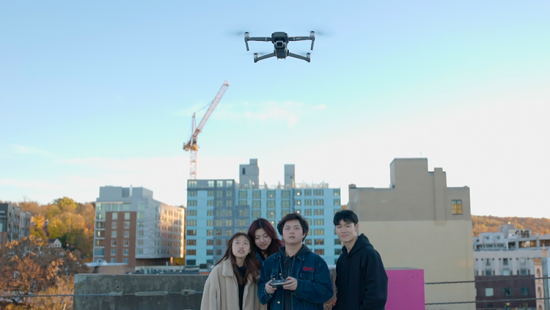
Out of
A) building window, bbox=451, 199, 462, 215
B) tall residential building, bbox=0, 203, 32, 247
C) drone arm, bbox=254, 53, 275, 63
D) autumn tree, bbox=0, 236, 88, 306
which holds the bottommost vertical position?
autumn tree, bbox=0, 236, 88, 306

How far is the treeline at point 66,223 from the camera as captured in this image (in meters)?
103

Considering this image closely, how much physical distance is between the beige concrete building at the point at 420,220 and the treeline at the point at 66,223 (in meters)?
72.5

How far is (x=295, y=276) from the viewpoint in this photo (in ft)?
13.9

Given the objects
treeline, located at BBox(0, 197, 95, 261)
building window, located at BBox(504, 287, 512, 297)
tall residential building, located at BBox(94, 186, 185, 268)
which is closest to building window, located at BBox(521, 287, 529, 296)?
building window, located at BBox(504, 287, 512, 297)

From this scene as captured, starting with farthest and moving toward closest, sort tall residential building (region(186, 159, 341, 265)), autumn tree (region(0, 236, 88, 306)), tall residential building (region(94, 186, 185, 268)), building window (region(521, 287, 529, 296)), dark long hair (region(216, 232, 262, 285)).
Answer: tall residential building (region(94, 186, 185, 268))
tall residential building (region(186, 159, 341, 265))
building window (region(521, 287, 529, 296))
autumn tree (region(0, 236, 88, 306))
dark long hair (region(216, 232, 262, 285))

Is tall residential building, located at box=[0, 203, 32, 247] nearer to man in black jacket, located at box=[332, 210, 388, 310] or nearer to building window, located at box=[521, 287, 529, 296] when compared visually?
building window, located at box=[521, 287, 529, 296]

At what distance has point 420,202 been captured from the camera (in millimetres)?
43562

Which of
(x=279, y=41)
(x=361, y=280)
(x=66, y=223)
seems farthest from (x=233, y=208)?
Result: (x=361, y=280)

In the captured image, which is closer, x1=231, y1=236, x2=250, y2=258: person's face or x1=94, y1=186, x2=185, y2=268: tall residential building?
x1=231, y1=236, x2=250, y2=258: person's face

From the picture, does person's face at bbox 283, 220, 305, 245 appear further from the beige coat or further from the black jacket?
the beige coat

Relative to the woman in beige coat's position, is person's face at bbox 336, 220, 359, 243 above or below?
above

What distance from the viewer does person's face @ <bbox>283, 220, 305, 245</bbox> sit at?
4.32 m

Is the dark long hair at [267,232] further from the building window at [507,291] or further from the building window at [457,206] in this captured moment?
the building window at [507,291]

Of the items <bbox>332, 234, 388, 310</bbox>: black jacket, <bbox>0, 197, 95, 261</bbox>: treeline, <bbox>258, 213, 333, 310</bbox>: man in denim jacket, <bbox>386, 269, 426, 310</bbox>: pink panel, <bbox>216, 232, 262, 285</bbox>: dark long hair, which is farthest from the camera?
<bbox>0, 197, 95, 261</bbox>: treeline
